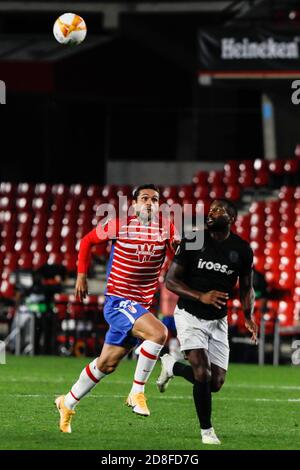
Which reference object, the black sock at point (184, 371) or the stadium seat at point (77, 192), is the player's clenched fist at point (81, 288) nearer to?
the black sock at point (184, 371)

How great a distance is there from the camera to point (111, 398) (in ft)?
47.1

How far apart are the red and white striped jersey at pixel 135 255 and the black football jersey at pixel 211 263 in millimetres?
540

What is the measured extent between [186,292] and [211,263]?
1.05ft

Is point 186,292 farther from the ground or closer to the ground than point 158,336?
farther from the ground

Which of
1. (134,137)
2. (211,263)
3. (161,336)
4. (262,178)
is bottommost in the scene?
(161,336)

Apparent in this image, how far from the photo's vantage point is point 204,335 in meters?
10.5

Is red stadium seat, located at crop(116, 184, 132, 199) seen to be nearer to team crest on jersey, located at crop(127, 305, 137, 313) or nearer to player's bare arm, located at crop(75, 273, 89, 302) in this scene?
team crest on jersey, located at crop(127, 305, 137, 313)

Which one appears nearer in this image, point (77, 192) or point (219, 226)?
point (219, 226)

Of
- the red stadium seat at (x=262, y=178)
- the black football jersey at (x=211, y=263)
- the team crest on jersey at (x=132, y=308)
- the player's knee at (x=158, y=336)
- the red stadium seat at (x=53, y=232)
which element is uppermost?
the red stadium seat at (x=262, y=178)

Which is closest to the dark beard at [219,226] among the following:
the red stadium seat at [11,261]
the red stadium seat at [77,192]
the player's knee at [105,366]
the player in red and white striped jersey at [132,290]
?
the player in red and white striped jersey at [132,290]

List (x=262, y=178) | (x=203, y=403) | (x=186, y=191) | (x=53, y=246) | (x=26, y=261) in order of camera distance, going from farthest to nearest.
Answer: (x=186, y=191), (x=262, y=178), (x=53, y=246), (x=26, y=261), (x=203, y=403)

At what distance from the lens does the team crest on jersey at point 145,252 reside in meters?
11.0

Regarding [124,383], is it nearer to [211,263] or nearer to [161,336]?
[161,336]

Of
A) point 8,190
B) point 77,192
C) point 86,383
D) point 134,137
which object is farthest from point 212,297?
point 134,137
